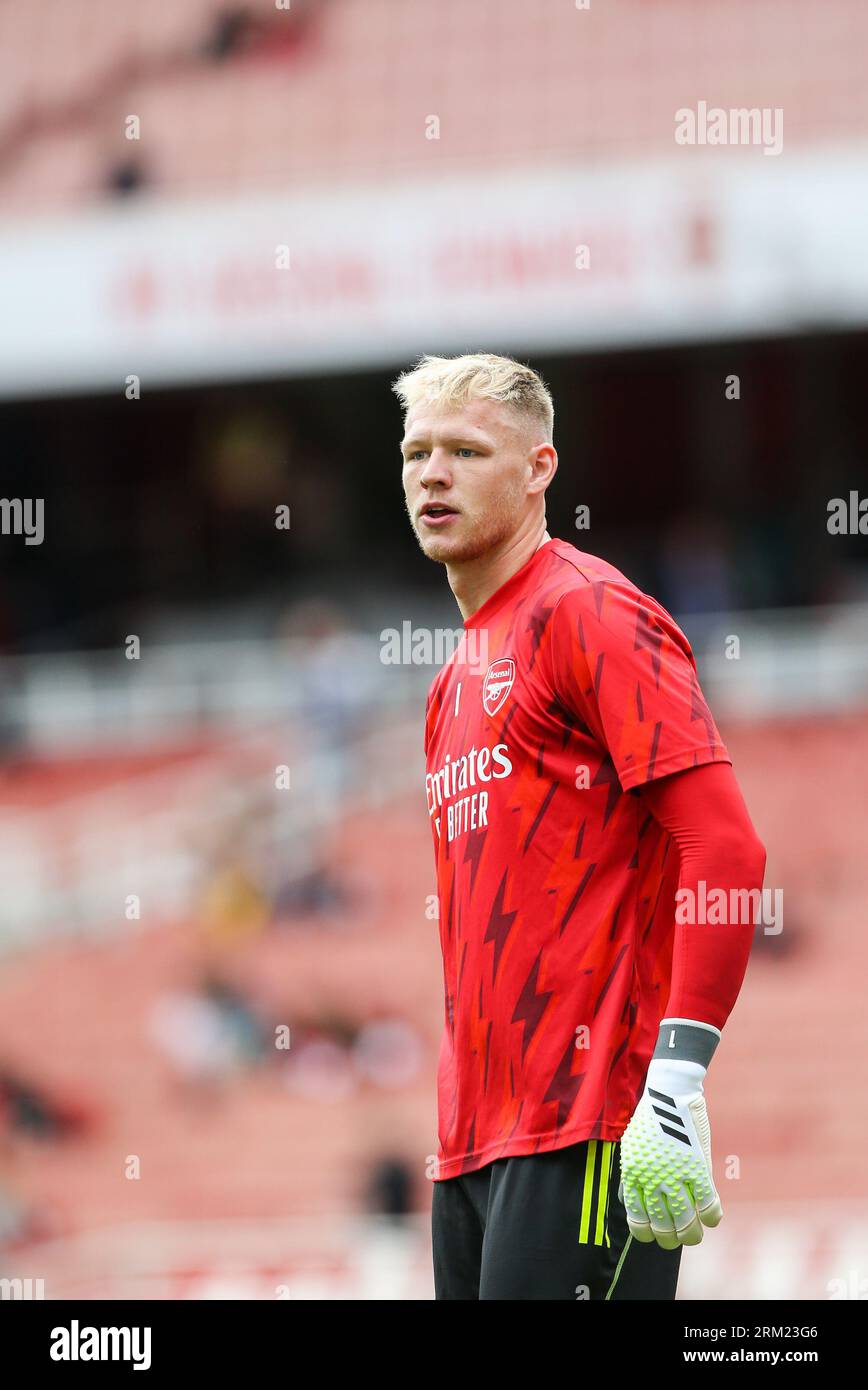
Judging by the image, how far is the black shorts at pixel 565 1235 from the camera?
353cm

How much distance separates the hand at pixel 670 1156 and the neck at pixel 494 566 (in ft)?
3.49

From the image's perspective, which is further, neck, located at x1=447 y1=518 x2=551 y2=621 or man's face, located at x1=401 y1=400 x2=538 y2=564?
neck, located at x1=447 y1=518 x2=551 y2=621

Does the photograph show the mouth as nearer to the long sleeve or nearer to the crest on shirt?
the crest on shirt

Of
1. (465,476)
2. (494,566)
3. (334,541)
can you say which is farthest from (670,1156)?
(334,541)

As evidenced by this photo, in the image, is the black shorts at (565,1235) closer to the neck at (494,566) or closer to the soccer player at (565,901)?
the soccer player at (565,901)

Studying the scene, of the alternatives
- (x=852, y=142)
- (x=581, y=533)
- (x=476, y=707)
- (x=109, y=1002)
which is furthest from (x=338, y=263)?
(x=476, y=707)

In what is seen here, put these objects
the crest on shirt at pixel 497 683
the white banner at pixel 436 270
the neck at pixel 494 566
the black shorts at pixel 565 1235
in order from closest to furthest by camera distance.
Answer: the black shorts at pixel 565 1235, the crest on shirt at pixel 497 683, the neck at pixel 494 566, the white banner at pixel 436 270

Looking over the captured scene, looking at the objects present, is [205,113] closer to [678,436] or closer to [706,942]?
[678,436]

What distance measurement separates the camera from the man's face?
384 cm

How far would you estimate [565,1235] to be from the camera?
3529 millimetres

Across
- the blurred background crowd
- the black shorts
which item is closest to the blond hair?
the black shorts

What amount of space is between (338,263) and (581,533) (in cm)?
370

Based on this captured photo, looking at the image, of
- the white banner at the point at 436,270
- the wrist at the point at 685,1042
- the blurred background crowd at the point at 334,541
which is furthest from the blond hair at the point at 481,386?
the white banner at the point at 436,270

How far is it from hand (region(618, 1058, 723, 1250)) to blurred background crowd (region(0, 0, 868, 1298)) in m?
7.41
